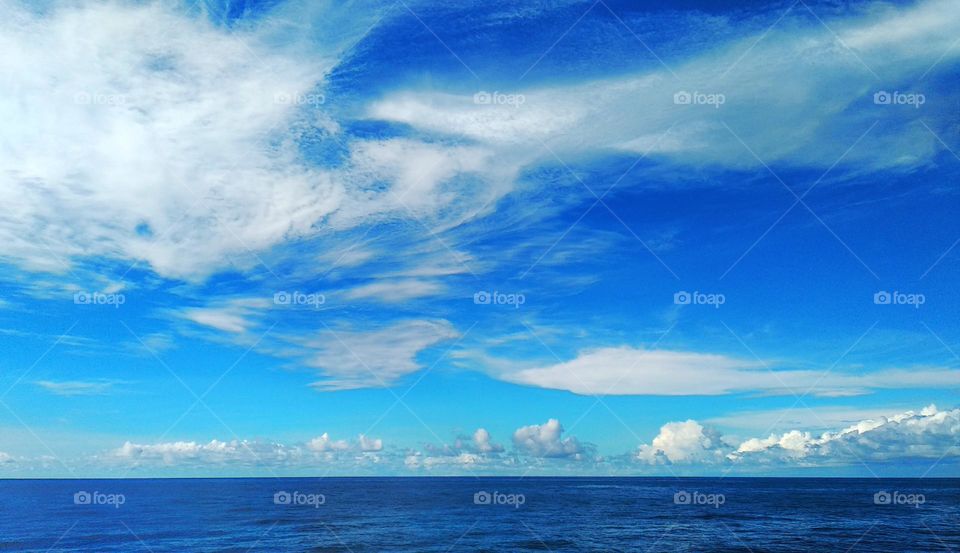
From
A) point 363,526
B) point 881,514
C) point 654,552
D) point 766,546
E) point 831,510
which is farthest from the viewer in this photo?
point 831,510

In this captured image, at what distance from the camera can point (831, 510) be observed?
73.2 metres

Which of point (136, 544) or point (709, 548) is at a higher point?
point (136, 544)

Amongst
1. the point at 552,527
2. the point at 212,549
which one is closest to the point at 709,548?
the point at 552,527

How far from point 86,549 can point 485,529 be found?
29328 mm

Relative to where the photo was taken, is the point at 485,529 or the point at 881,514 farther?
the point at 881,514

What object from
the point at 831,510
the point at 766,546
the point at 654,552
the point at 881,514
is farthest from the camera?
the point at 831,510

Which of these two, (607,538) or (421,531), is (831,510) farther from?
(421,531)

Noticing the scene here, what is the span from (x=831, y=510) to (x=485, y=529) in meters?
44.7

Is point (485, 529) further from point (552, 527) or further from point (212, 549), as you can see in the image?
point (212, 549)

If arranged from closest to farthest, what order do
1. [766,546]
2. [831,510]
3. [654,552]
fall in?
1. [654,552]
2. [766,546]
3. [831,510]

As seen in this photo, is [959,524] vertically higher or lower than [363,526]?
lower

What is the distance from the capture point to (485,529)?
53.6m

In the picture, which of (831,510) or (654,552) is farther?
(831,510)

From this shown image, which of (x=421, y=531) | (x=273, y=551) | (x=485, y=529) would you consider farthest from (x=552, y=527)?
(x=273, y=551)
